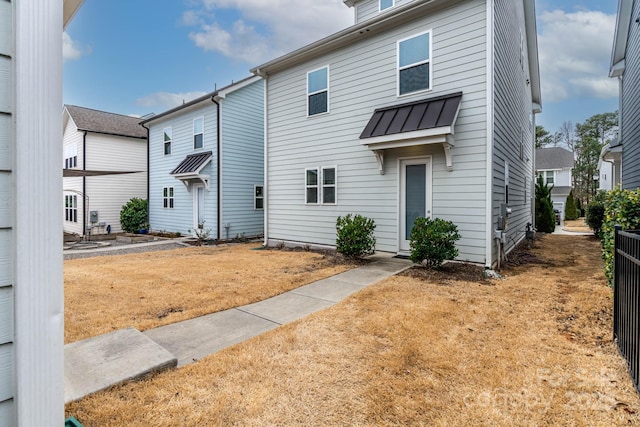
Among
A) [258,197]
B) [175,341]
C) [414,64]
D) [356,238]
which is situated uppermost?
[414,64]

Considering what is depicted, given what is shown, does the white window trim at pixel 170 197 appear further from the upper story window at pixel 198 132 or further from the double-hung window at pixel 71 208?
the double-hung window at pixel 71 208

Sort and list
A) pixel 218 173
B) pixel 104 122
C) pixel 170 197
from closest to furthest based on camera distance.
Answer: pixel 218 173, pixel 170 197, pixel 104 122

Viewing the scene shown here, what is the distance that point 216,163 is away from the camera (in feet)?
40.5

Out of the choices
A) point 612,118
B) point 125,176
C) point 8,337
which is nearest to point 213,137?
point 125,176

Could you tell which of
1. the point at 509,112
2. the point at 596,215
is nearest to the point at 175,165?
the point at 509,112

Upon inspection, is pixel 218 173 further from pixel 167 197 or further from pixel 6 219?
pixel 6 219

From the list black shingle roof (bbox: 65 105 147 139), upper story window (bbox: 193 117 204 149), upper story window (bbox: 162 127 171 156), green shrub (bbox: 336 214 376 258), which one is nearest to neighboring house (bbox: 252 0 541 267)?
green shrub (bbox: 336 214 376 258)

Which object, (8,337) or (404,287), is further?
(404,287)

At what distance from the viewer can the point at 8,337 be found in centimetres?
130

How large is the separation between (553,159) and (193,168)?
30985mm

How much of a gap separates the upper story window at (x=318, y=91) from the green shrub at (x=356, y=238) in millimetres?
3692

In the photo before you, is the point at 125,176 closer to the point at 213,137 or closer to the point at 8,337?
the point at 213,137

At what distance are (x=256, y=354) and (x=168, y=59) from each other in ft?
53.3

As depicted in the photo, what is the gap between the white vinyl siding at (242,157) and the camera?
1251 centimetres
